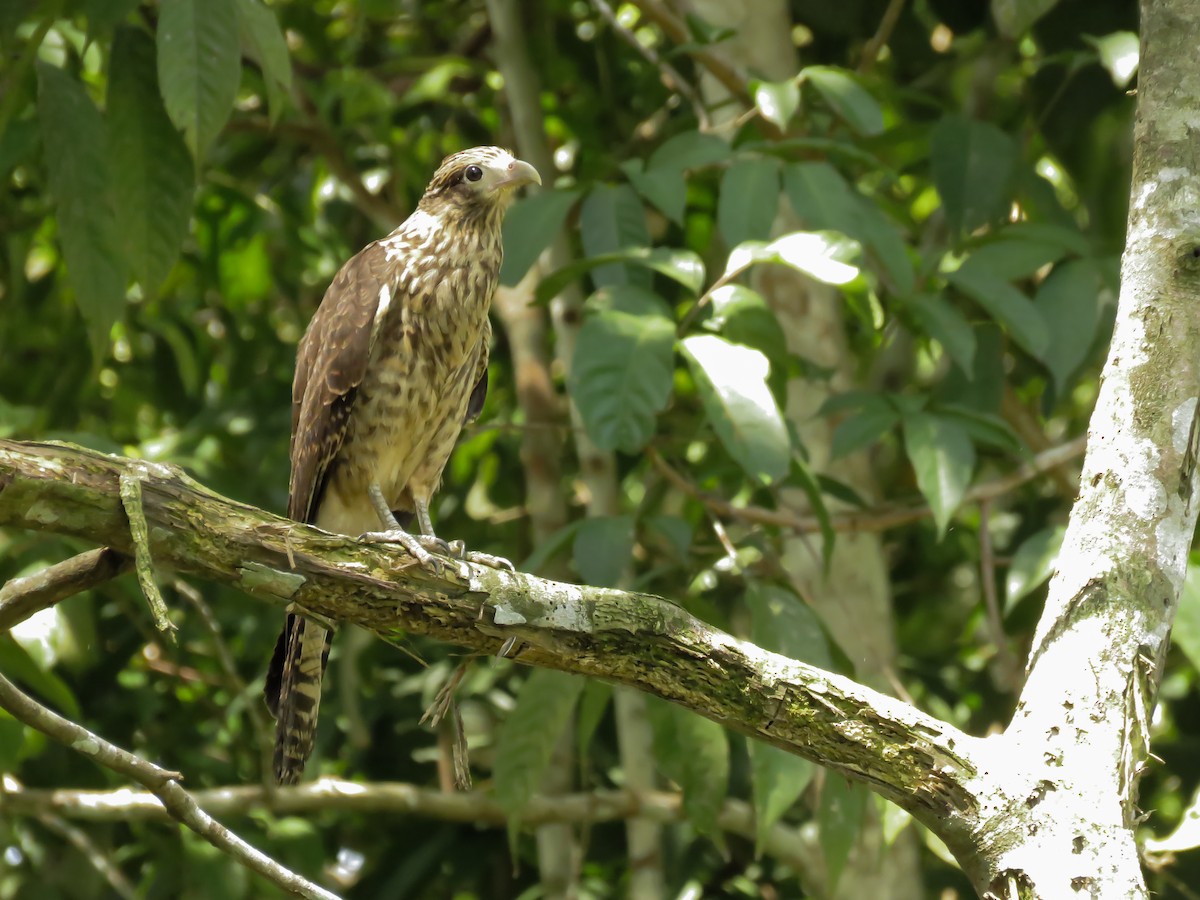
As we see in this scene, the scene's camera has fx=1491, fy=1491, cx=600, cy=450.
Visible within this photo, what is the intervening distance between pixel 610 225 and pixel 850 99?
690 mm

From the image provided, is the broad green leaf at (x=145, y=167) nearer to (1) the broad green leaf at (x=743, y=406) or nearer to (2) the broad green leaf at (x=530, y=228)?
(2) the broad green leaf at (x=530, y=228)

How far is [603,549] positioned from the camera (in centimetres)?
349

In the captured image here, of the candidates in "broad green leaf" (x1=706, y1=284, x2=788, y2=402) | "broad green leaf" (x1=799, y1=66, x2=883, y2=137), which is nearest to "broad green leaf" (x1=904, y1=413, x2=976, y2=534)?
"broad green leaf" (x1=706, y1=284, x2=788, y2=402)

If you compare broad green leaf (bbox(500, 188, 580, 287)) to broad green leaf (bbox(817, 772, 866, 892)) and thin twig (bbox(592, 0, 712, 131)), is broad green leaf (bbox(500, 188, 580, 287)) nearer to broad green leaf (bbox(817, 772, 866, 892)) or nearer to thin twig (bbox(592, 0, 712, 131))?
thin twig (bbox(592, 0, 712, 131))

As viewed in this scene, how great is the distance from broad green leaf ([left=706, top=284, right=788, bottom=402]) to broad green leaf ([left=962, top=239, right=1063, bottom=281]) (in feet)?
2.11

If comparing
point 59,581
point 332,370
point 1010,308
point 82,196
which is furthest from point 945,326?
Answer: point 59,581

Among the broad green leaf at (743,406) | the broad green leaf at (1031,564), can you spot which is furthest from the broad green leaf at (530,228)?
the broad green leaf at (1031,564)

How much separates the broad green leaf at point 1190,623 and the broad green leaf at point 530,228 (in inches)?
66.0

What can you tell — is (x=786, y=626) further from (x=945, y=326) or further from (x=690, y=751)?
(x=945, y=326)

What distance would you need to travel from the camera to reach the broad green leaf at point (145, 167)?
3232 mm

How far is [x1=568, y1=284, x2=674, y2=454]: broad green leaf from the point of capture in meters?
3.28

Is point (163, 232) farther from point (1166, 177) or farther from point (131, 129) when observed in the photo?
point (1166, 177)

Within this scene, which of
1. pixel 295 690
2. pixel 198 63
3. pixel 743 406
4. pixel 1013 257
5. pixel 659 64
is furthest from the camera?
pixel 659 64

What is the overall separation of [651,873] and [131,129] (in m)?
2.61
